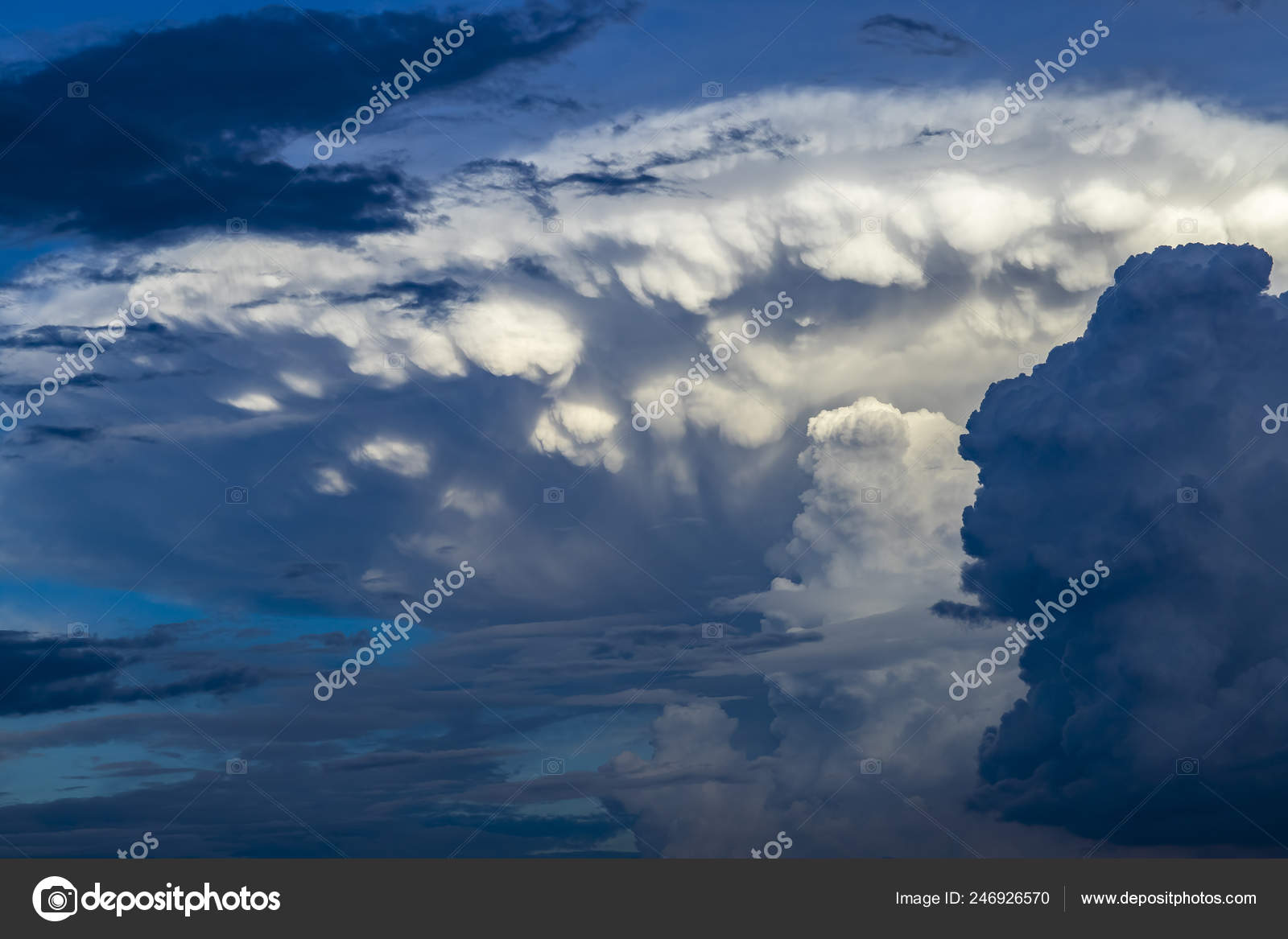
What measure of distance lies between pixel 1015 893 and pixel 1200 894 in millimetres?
8828

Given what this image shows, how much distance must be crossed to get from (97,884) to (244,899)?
7.08 metres

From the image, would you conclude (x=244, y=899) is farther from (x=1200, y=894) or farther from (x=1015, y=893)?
(x=1200, y=894)

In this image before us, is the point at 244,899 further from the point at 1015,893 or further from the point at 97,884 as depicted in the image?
the point at 1015,893

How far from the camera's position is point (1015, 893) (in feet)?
248

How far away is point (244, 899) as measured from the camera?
7306cm

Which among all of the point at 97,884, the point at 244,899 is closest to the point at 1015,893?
the point at 244,899

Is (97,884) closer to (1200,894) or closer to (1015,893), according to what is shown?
(1015,893)

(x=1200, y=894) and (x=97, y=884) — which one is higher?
(x=97, y=884)

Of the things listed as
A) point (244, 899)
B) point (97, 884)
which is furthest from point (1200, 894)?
point (97, 884)

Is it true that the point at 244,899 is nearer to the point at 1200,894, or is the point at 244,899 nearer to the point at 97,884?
the point at 97,884

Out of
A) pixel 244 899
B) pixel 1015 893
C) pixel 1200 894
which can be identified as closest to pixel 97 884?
pixel 244 899

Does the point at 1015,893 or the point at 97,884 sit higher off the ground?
the point at 97,884

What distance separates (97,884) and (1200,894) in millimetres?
51470
